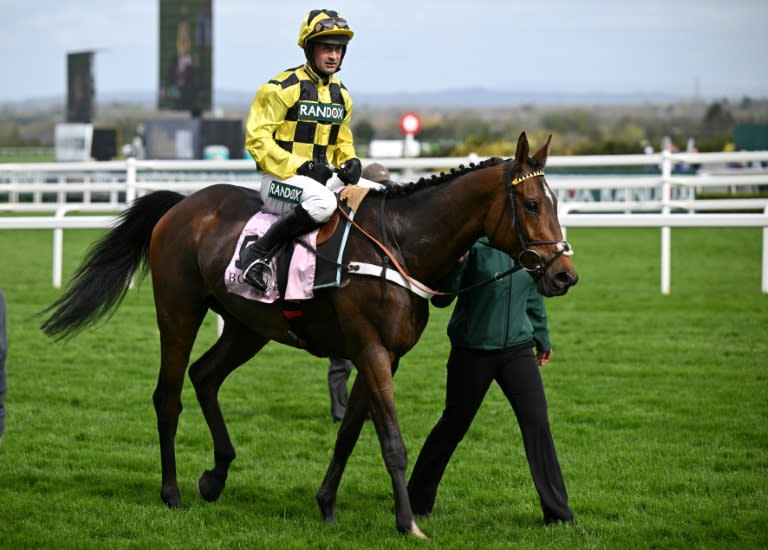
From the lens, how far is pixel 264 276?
5.34 m

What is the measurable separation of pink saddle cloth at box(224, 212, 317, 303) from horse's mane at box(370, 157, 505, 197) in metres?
0.40

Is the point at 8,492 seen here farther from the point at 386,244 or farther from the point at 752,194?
the point at 752,194

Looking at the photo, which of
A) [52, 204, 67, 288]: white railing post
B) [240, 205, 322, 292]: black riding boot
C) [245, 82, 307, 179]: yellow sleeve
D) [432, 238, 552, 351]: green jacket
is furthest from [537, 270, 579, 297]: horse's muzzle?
[52, 204, 67, 288]: white railing post

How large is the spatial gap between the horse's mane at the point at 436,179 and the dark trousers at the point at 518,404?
0.76 meters

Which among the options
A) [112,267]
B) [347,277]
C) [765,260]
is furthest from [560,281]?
[765,260]

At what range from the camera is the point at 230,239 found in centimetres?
571

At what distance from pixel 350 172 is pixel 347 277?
0.60 meters

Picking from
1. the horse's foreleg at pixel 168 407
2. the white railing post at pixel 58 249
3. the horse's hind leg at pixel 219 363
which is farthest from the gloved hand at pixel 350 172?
the white railing post at pixel 58 249

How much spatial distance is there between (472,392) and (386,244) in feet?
2.54

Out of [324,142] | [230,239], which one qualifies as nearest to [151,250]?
[230,239]

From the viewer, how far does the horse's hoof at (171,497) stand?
5.64 metres

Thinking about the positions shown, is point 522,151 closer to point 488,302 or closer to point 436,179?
point 436,179

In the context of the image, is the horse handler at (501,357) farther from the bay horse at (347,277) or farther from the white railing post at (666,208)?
the white railing post at (666,208)

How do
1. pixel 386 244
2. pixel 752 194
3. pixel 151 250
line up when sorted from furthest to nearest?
1. pixel 752 194
2. pixel 151 250
3. pixel 386 244
